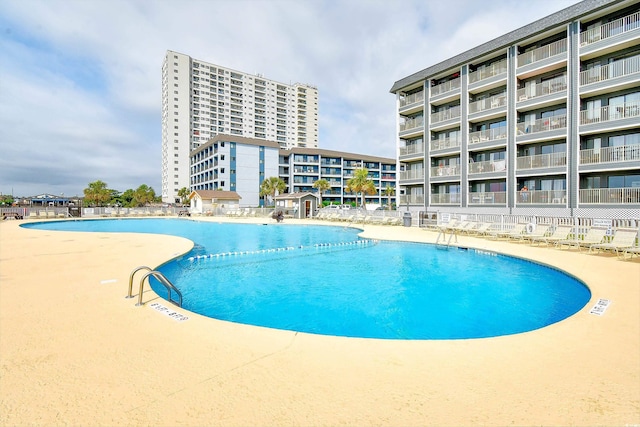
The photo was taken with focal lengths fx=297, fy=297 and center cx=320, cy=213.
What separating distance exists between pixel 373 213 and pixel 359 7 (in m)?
19.2

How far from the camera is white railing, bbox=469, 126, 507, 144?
2311 cm

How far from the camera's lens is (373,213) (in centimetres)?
3069

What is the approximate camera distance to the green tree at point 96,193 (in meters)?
56.8

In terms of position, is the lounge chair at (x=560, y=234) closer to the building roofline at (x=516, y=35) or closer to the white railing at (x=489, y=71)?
the white railing at (x=489, y=71)

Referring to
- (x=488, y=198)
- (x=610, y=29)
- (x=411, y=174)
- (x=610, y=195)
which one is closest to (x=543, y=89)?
(x=610, y=29)

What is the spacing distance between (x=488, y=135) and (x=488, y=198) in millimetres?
5137

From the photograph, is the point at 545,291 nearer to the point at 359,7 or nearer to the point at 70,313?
the point at 70,313

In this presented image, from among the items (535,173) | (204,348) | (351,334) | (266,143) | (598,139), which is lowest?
(351,334)

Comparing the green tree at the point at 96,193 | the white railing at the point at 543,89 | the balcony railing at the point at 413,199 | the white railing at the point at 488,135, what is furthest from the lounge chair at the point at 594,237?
the green tree at the point at 96,193

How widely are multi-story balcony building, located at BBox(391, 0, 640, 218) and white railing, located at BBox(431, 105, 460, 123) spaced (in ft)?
0.29

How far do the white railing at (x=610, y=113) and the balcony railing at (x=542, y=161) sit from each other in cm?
239

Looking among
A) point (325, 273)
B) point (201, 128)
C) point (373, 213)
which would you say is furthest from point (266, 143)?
point (325, 273)

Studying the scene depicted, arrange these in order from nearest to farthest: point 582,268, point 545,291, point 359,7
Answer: point 545,291 → point 582,268 → point 359,7

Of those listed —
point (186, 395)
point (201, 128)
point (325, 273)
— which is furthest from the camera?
point (201, 128)
